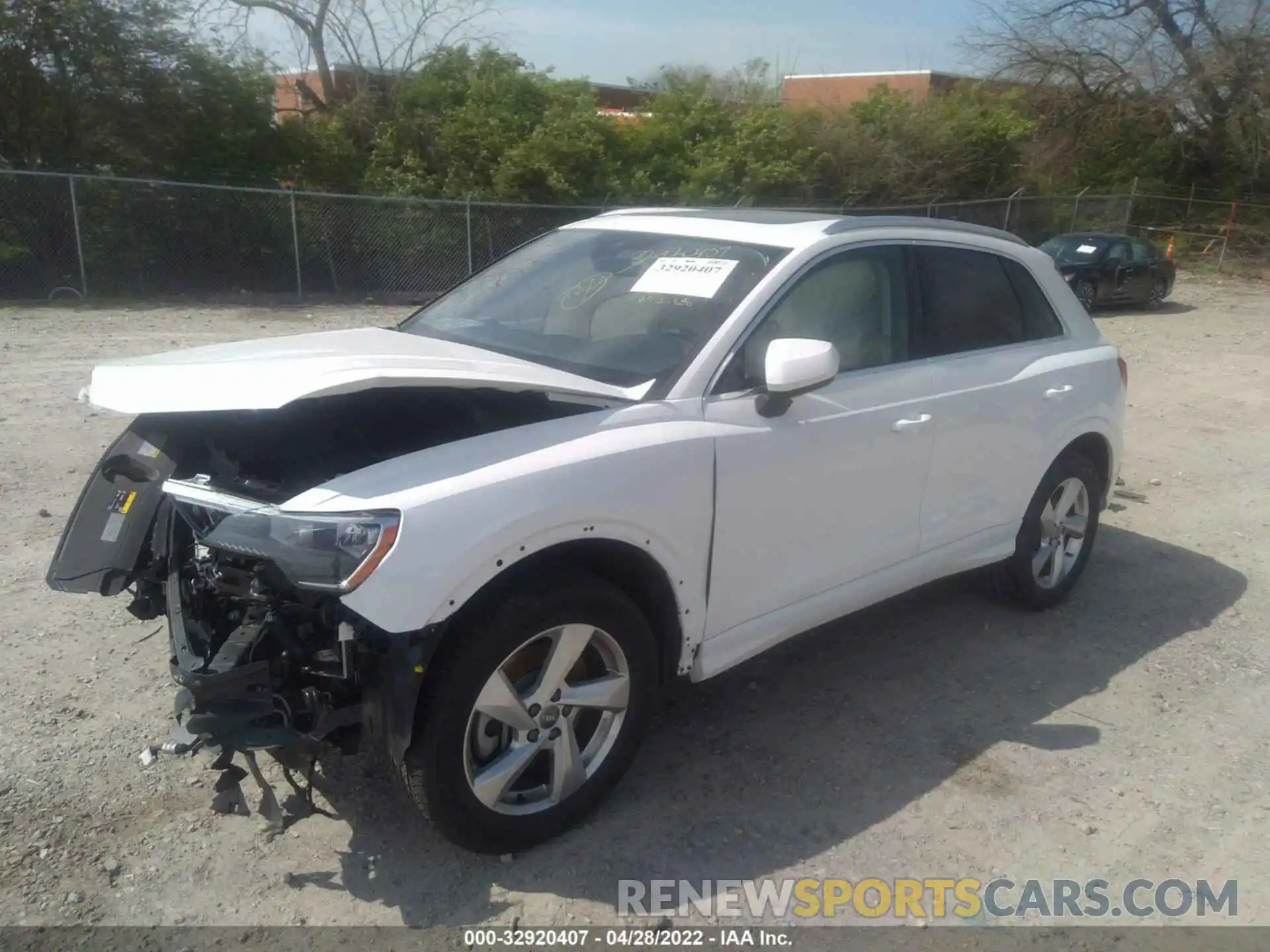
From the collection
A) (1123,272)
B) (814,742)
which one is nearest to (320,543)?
(814,742)

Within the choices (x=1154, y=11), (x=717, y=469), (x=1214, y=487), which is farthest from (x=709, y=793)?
(x=1154, y=11)

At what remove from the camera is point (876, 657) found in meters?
4.85

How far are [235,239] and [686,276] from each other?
564 inches

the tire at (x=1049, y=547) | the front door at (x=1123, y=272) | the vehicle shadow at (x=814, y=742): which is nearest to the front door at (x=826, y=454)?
the vehicle shadow at (x=814, y=742)

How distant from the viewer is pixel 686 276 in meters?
3.96

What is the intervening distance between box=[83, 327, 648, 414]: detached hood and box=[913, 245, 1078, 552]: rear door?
61.9 inches

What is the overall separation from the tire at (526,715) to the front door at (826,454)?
1.35 ft

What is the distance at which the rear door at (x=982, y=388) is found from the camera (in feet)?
14.7

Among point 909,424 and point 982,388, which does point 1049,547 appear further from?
point 909,424

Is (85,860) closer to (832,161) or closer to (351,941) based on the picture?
(351,941)

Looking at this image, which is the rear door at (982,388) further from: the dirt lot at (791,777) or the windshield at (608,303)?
the windshield at (608,303)

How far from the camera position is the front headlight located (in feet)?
9.02

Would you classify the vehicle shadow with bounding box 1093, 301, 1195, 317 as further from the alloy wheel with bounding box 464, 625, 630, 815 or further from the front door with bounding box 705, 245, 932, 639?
the alloy wheel with bounding box 464, 625, 630, 815

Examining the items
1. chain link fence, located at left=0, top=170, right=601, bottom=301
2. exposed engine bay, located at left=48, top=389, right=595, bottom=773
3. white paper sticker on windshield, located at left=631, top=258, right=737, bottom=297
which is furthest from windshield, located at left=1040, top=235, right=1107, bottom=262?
exposed engine bay, located at left=48, top=389, right=595, bottom=773
